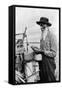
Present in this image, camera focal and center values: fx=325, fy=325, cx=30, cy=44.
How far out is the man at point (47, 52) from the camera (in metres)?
5.27

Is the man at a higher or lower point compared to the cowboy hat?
lower

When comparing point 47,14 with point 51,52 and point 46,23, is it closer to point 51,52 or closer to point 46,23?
point 46,23

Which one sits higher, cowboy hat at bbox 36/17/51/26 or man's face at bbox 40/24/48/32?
cowboy hat at bbox 36/17/51/26

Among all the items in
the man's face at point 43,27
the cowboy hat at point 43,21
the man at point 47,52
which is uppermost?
the cowboy hat at point 43,21

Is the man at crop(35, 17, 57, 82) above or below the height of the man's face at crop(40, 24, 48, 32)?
below

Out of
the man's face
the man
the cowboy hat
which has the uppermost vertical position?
Result: the cowboy hat

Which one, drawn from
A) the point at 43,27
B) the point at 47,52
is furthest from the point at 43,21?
the point at 47,52

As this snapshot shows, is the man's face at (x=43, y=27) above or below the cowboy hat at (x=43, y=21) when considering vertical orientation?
below

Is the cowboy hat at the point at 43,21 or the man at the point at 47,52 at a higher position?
the cowboy hat at the point at 43,21

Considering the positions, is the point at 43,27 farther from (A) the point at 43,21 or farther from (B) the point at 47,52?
(B) the point at 47,52

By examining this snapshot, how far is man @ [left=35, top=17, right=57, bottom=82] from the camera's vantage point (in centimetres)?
527

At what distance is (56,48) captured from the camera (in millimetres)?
5398

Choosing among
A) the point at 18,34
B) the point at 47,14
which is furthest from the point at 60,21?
the point at 18,34

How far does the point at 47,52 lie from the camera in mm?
5301
